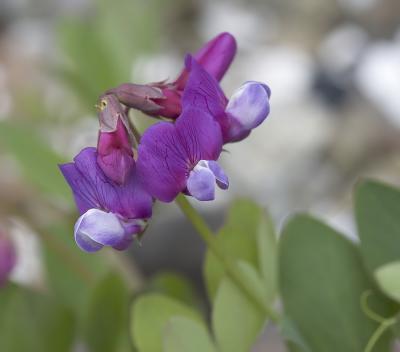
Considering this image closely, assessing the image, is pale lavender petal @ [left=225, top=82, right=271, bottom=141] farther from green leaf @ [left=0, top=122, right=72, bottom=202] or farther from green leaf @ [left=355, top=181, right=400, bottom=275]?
green leaf @ [left=0, top=122, right=72, bottom=202]

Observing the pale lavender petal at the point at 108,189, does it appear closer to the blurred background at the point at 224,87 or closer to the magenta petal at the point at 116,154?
the magenta petal at the point at 116,154

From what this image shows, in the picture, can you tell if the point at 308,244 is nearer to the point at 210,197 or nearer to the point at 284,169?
the point at 210,197

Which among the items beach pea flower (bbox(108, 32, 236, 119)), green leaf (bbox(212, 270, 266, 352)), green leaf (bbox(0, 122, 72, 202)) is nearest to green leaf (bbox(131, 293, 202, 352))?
green leaf (bbox(212, 270, 266, 352))

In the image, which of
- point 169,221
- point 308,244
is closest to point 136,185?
point 308,244

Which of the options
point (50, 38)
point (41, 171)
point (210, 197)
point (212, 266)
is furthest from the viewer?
point (50, 38)

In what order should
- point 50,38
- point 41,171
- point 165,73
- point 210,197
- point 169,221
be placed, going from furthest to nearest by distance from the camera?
point 50,38 < point 165,73 < point 169,221 < point 41,171 < point 210,197

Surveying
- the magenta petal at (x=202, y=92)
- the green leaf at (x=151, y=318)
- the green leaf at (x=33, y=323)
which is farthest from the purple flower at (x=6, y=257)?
the magenta petal at (x=202, y=92)
